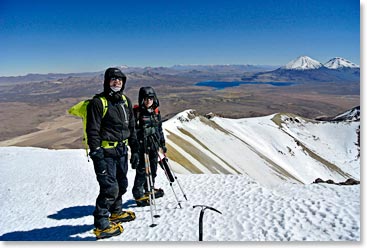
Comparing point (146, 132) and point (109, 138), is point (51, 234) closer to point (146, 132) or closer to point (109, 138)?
point (109, 138)

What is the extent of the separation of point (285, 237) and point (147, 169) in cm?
396

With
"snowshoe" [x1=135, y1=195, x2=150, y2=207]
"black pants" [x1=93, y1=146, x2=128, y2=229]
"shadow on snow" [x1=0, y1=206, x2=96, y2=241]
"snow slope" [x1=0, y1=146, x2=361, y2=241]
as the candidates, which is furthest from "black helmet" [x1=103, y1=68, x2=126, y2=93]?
"snowshoe" [x1=135, y1=195, x2=150, y2=207]

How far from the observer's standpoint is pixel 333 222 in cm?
609

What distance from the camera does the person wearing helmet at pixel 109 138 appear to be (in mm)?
6191

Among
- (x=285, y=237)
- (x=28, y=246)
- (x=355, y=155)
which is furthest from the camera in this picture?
(x=355, y=155)

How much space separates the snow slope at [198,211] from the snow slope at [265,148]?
15037 millimetres

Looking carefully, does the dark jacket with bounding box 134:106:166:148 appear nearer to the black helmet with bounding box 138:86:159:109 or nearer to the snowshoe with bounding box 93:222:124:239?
the black helmet with bounding box 138:86:159:109

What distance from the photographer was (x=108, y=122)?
645 centimetres

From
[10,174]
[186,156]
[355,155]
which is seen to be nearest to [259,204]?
[10,174]

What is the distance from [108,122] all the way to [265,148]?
183ft

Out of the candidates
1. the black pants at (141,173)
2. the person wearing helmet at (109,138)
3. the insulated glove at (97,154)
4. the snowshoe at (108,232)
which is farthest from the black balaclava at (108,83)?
the snowshoe at (108,232)

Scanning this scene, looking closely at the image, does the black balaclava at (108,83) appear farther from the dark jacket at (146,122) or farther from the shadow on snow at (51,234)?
the shadow on snow at (51,234)

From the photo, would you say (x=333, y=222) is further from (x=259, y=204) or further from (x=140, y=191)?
(x=140, y=191)

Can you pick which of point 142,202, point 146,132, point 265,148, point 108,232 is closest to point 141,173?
point 142,202
